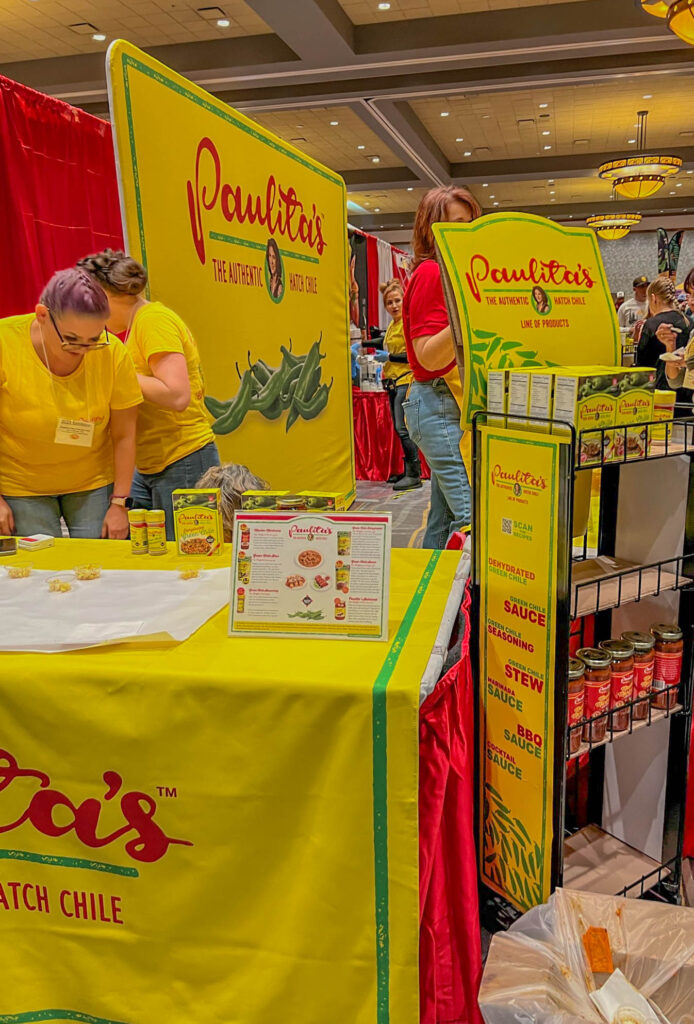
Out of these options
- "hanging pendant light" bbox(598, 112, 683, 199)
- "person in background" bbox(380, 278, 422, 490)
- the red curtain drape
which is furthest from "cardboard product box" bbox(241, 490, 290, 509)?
"hanging pendant light" bbox(598, 112, 683, 199)

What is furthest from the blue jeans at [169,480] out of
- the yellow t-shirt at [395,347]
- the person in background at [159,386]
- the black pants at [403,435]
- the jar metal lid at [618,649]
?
the black pants at [403,435]

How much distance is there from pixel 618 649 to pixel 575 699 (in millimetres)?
148

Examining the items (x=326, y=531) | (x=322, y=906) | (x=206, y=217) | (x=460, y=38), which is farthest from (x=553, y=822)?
(x=460, y=38)

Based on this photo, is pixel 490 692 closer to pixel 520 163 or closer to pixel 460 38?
pixel 460 38

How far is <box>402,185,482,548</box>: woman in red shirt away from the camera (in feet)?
7.14

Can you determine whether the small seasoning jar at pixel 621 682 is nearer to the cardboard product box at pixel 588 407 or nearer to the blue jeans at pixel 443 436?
the cardboard product box at pixel 588 407

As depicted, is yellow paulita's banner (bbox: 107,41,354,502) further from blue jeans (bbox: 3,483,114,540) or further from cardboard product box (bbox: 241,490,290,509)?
cardboard product box (bbox: 241,490,290,509)

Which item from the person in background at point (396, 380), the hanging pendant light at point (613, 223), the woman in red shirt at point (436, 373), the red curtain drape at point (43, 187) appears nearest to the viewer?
the woman in red shirt at point (436, 373)

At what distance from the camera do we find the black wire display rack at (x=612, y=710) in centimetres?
139

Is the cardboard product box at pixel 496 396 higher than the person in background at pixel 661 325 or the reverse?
the reverse

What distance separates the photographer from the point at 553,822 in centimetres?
145

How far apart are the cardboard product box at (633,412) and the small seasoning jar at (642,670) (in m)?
0.38

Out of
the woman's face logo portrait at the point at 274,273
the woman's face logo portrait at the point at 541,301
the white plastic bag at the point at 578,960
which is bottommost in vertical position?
the white plastic bag at the point at 578,960

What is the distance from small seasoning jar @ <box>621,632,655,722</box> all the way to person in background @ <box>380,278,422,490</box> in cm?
486
